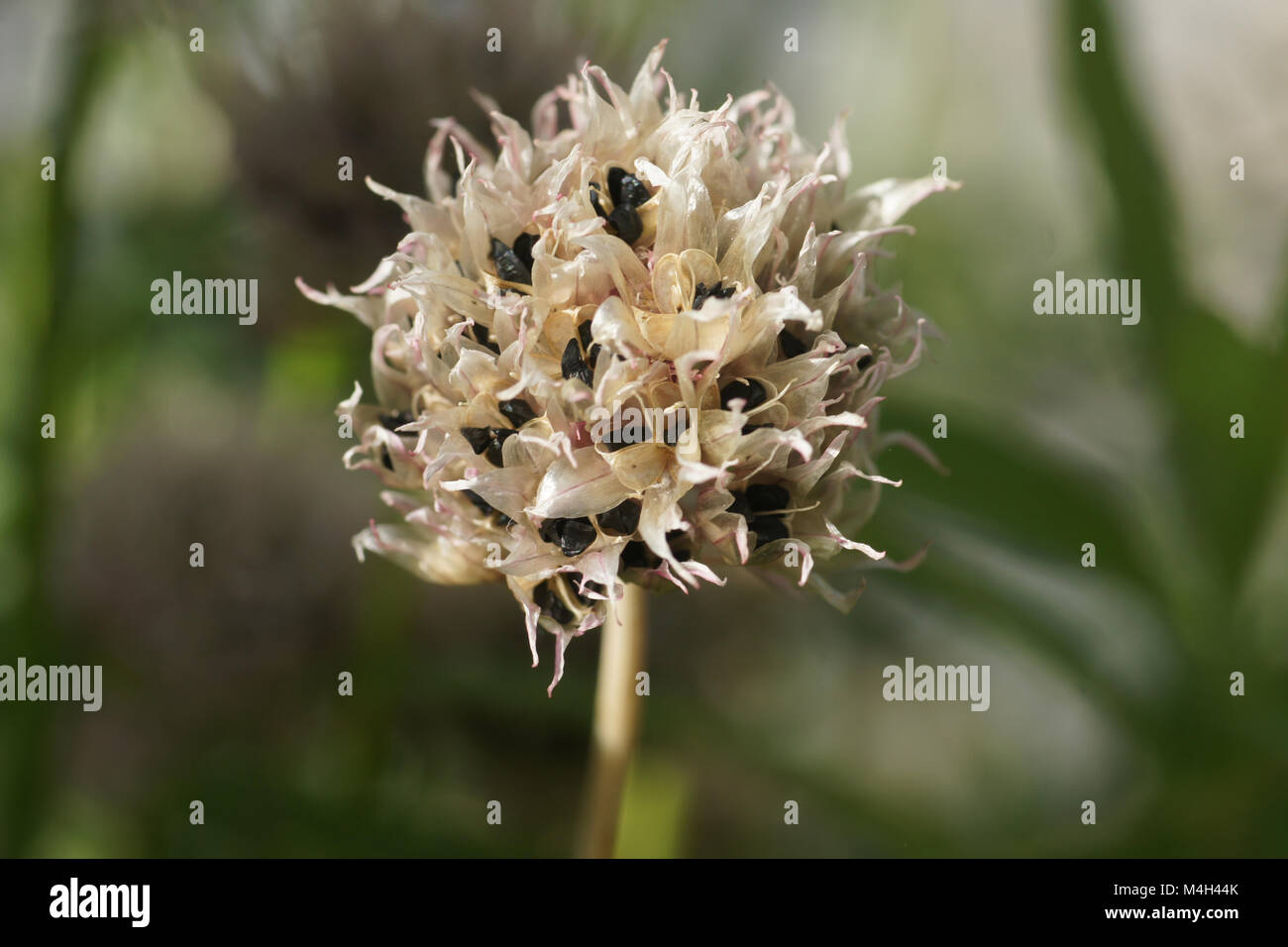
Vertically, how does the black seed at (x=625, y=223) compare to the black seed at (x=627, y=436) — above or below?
above

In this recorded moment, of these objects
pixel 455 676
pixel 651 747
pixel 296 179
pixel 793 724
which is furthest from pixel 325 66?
pixel 793 724

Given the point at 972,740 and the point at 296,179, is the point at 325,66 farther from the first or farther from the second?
the point at 972,740

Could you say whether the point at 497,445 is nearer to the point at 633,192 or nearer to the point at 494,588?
the point at 633,192

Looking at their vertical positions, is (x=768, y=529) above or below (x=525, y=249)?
below

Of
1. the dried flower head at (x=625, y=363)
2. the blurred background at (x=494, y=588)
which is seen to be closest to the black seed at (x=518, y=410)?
the dried flower head at (x=625, y=363)

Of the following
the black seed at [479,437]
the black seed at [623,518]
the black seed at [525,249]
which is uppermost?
the black seed at [525,249]

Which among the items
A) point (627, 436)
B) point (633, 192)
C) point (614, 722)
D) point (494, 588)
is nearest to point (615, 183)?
point (633, 192)

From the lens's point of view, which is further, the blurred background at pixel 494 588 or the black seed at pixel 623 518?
the blurred background at pixel 494 588

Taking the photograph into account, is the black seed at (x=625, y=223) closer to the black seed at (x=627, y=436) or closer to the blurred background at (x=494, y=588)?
the black seed at (x=627, y=436)
